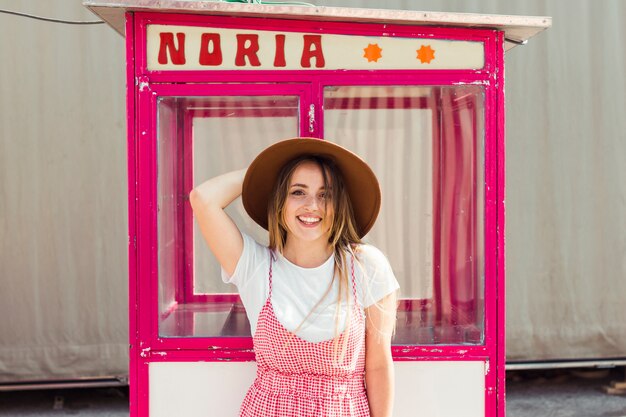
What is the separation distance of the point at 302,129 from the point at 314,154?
0.23 metres

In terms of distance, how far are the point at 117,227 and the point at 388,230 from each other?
1.95 m

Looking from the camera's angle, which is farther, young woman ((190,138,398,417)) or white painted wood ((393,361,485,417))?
white painted wood ((393,361,485,417))

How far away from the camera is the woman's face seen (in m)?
1.91

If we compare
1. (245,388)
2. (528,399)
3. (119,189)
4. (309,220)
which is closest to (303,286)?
(309,220)

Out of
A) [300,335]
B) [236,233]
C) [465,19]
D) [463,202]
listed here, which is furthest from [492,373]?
[465,19]

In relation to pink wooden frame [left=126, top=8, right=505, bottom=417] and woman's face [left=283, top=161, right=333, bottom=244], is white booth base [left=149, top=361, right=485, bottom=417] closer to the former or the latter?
pink wooden frame [left=126, top=8, right=505, bottom=417]

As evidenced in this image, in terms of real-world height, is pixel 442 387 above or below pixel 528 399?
above

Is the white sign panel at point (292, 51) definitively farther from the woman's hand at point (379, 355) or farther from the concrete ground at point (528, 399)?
the concrete ground at point (528, 399)

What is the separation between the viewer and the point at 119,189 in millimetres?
4086

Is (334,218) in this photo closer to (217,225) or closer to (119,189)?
(217,225)

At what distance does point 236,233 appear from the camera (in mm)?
1940

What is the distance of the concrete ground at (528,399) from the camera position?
419cm

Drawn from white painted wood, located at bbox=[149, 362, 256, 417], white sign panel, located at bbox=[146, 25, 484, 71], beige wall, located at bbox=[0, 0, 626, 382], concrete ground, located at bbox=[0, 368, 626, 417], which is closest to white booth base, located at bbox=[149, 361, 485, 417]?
white painted wood, located at bbox=[149, 362, 256, 417]

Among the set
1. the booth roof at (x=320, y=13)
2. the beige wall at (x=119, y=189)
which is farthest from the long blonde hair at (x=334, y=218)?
the beige wall at (x=119, y=189)
